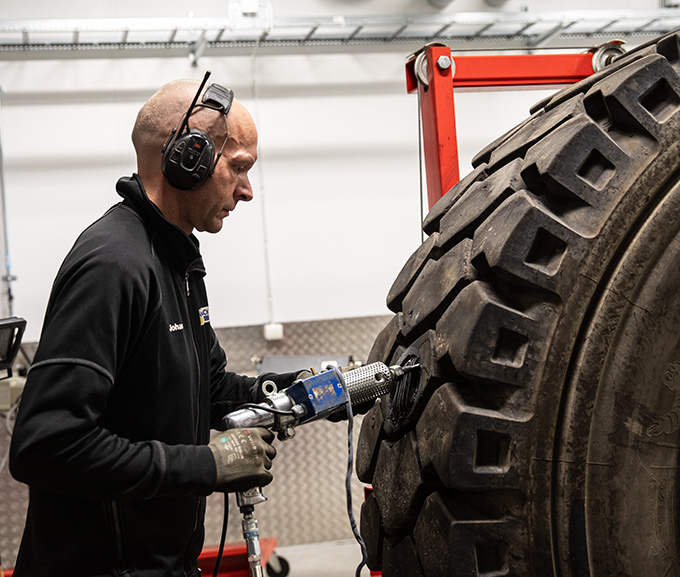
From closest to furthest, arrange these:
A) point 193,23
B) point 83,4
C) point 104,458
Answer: point 104,458 < point 193,23 < point 83,4

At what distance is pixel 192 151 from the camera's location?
157 centimetres

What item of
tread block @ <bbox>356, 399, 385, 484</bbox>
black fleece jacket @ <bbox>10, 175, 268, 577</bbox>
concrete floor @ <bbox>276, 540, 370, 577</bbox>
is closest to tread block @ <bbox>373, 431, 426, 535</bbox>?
tread block @ <bbox>356, 399, 385, 484</bbox>

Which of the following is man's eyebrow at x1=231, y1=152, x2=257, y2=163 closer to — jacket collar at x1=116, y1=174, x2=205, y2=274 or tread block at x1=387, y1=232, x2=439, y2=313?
jacket collar at x1=116, y1=174, x2=205, y2=274

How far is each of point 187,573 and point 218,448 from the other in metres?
0.43

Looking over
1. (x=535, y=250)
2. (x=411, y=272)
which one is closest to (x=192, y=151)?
(x=411, y=272)

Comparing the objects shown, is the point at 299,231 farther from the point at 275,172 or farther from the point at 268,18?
the point at 268,18

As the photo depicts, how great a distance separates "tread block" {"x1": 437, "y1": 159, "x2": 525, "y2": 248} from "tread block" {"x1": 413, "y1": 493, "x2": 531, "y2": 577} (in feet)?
1.46

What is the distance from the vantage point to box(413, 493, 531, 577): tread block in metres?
1.06

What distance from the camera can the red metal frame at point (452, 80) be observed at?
2172 mm

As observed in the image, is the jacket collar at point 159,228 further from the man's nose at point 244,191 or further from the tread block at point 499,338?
the tread block at point 499,338

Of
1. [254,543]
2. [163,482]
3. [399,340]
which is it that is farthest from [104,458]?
[399,340]

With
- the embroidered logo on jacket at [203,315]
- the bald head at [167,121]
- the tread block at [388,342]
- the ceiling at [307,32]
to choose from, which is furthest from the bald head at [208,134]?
the ceiling at [307,32]

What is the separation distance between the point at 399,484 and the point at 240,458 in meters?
0.34

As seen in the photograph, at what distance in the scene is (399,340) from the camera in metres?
1.37
